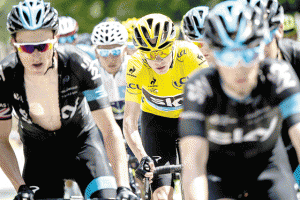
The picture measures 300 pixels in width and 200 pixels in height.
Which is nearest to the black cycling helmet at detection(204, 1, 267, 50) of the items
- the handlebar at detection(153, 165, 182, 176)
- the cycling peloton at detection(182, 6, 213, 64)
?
the handlebar at detection(153, 165, 182, 176)

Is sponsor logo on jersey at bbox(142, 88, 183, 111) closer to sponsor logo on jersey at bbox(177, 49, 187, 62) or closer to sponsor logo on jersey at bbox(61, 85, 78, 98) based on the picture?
sponsor logo on jersey at bbox(177, 49, 187, 62)

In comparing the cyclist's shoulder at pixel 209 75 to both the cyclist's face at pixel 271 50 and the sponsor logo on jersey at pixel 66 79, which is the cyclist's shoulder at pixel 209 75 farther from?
the sponsor logo on jersey at pixel 66 79

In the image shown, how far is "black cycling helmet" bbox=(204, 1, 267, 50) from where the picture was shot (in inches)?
133

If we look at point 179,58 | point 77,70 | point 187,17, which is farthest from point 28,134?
point 187,17

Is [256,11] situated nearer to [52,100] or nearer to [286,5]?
[52,100]

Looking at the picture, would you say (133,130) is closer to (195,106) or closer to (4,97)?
(4,97)

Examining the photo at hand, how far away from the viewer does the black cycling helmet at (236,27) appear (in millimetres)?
3387

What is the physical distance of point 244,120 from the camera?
367 cm

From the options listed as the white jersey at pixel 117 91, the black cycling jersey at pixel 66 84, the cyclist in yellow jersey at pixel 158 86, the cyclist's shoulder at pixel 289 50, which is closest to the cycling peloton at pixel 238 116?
→ the cyclist's shoulder at pixel 289 50

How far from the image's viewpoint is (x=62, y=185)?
17.1ft

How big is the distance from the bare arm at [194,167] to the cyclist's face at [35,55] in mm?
1729

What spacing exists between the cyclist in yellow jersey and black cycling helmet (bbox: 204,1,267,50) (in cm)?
236

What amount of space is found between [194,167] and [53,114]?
2.16m

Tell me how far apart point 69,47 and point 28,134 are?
1.00 metres
